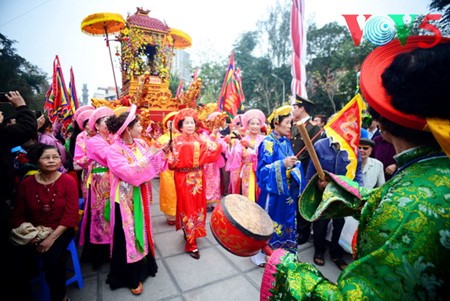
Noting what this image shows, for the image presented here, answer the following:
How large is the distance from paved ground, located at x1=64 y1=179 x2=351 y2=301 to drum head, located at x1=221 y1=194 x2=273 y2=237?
1.43 metres

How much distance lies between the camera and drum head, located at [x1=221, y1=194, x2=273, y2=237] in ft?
4.58

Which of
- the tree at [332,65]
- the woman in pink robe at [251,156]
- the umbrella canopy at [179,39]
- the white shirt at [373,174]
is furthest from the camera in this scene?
the tree at [332,65]

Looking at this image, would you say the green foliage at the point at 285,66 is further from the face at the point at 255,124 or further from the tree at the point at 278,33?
the face at the point at 255,124

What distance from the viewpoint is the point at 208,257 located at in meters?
3.34

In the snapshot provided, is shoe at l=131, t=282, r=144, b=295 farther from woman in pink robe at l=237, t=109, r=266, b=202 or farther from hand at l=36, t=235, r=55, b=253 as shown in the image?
woman in pink robe at l=237, t=109, r=266, b=202

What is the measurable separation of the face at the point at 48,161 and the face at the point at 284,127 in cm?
261

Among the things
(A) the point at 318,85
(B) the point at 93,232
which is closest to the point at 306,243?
(B) the point at 93,232

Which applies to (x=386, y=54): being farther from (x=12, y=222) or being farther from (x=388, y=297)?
(x=12, y=222)

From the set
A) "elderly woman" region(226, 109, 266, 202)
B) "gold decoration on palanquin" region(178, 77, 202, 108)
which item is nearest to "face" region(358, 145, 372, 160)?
"elderly woman" region(226, 109, 266, 202)

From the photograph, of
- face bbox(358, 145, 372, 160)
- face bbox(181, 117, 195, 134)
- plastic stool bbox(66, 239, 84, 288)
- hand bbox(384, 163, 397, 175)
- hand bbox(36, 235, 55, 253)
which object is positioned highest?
face bbox(181, 117, 195, 134)

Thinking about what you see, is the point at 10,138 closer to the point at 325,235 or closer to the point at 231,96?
the point at 325,235

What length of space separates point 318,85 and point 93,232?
24.2 metres

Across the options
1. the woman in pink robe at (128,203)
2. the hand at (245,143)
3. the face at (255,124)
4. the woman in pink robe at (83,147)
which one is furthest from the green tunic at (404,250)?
the face at (255,124)

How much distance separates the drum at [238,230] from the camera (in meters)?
1.37
